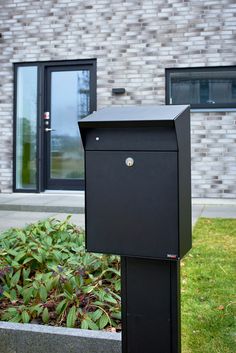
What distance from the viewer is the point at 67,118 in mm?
8242

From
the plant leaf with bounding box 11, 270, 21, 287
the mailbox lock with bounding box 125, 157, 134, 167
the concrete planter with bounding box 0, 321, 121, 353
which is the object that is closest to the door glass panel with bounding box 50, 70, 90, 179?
the plant leaf with bounding box 11, 270, 21, 287

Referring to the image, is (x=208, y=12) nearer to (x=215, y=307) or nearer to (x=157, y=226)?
(x=215, y=307)

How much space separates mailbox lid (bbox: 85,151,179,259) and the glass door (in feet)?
21.3

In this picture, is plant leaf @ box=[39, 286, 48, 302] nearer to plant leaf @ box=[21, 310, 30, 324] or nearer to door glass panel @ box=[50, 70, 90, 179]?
plant leaf @ box=[21, 310, 30, 324]

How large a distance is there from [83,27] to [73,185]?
289 centimetres

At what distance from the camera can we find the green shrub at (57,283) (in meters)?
2.28

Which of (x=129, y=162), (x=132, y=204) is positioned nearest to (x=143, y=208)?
(x=132, y=204)

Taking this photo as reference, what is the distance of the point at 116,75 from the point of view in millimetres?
7930

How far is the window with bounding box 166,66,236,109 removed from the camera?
24.8ft

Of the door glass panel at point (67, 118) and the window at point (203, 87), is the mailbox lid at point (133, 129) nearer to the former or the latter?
the window at point (203, 87)

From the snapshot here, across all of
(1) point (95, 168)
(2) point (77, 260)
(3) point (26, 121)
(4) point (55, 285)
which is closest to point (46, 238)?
(2) point (77, 260)

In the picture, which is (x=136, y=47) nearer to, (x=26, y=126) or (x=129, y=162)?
(x=26, y=126)

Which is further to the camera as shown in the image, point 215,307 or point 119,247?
point 215,307

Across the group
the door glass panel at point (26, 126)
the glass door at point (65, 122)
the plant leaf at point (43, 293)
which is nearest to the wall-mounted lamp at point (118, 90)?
the glass door at point (65, 122)
